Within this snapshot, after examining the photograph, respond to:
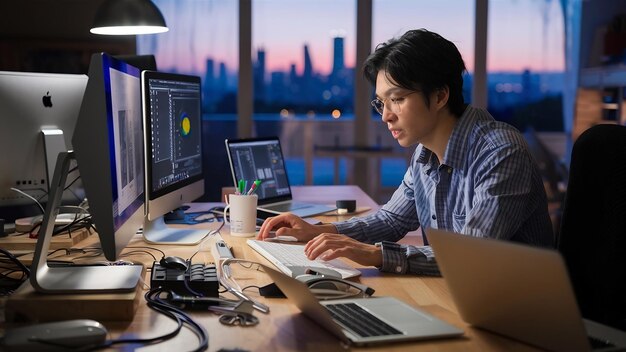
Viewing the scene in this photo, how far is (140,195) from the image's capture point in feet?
6.12

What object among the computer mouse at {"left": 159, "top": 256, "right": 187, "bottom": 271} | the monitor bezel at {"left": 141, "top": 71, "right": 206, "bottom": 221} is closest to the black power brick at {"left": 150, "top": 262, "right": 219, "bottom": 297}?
the computer mouse at {"left": 159, "top": 256, "right": 187, "bottom": 271}

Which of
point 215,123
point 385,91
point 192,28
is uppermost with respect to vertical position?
point 192,28

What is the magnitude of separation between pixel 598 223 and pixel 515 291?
56 cm

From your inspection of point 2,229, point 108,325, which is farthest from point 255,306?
point 2,229

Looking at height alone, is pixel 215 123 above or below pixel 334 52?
below

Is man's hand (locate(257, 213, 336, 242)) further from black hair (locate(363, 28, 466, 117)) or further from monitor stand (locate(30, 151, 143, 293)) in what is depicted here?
monitor stand (locate(30, 151, 143, 293))

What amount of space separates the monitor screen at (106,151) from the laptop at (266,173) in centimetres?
100

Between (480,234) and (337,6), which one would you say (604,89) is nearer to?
(337,6)

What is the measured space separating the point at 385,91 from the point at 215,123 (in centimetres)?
415

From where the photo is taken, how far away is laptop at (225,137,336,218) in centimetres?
266

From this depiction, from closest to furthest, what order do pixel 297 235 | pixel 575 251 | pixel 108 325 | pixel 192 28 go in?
pixel 108 325
pixel 575 251
pixel 297 235
pixel 192 28

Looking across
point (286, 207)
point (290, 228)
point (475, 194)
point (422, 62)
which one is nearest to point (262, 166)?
point (286, 207)

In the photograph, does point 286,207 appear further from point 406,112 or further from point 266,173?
point 406,112

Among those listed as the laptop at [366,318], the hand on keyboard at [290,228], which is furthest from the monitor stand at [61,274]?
the hand on keyboard at [290,228]
